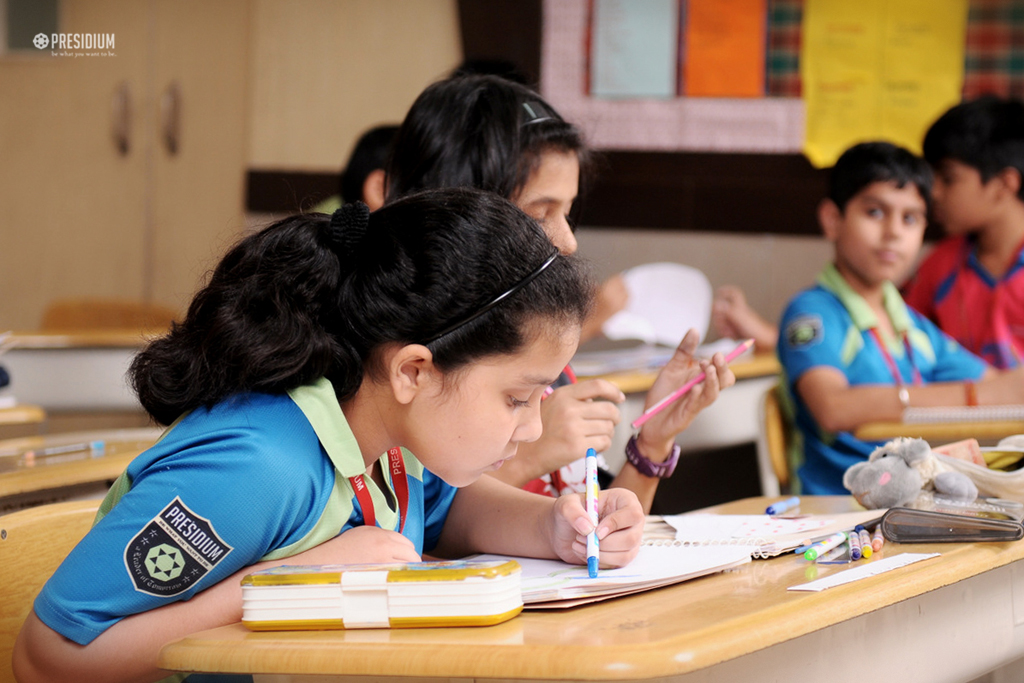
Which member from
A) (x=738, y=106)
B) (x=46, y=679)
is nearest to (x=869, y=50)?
(x=738, y=106)

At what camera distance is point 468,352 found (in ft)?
3.09

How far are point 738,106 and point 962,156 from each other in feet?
3.53

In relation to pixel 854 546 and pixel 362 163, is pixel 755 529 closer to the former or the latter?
pixel 854 546

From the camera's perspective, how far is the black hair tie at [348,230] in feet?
3.21

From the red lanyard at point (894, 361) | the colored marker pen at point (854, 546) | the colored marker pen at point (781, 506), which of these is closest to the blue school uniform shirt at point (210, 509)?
the colored marker pen at point (854, 546)

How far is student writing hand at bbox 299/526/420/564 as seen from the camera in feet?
2.89

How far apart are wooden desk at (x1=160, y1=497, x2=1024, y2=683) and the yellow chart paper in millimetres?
2758

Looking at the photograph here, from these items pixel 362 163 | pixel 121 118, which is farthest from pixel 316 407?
pixel 121 118

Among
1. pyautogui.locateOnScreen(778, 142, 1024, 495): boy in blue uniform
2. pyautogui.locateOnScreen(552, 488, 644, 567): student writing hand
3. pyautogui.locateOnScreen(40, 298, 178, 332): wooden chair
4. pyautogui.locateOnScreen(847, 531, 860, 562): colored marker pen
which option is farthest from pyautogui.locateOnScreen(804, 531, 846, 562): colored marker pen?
pyautogui.locateOnScreen(40, 298, 178, 332): wooden chair

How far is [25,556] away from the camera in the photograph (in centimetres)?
105

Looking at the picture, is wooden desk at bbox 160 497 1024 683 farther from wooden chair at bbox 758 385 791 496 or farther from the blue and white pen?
wooden chair at bbox 758 385 791 496

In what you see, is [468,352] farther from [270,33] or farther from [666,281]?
[270,33]

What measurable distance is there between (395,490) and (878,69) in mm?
2975

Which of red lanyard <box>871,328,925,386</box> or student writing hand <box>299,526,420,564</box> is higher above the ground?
red lanyard <box>871,328,925,386</box>
